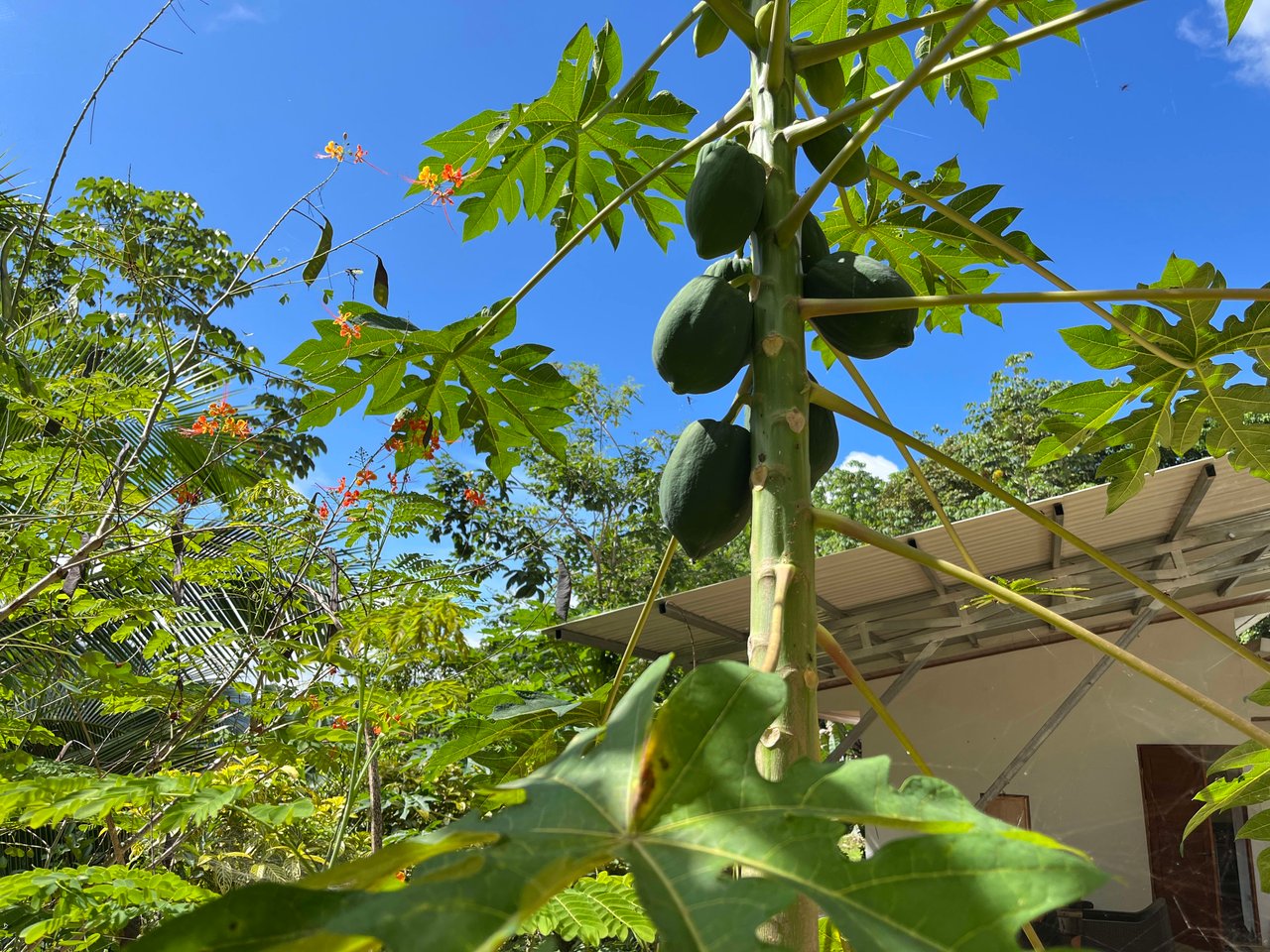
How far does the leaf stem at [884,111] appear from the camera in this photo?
3.13ft

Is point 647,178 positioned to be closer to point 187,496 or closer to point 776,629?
point 776,629

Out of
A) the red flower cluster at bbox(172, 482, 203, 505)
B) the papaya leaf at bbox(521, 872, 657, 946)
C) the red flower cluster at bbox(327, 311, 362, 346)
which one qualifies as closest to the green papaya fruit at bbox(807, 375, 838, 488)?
the red flower cluster at bbox(327, 311, 362, 346)

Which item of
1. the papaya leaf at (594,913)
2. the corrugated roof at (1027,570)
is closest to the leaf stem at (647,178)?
the papaya leaf at (594,913)

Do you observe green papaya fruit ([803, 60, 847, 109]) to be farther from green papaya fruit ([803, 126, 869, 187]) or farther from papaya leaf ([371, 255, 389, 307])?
papaya leaf ([371, 255, 389, 307])

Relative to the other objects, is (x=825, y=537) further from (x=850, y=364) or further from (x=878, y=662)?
(x=850, y=364)

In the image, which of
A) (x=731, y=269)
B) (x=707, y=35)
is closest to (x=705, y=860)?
(x=731, y=269)

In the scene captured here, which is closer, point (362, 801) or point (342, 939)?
point (342, 939)

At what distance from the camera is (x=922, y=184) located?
1.75 meters

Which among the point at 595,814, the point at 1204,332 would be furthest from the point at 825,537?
the point at 595,814

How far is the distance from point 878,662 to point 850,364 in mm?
8557

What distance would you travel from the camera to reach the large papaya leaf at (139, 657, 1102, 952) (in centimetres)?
46

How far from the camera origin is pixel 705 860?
1.73ft

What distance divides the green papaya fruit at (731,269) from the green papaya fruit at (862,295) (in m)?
0.10

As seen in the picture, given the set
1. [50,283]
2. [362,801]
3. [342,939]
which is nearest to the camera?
[342,939]
